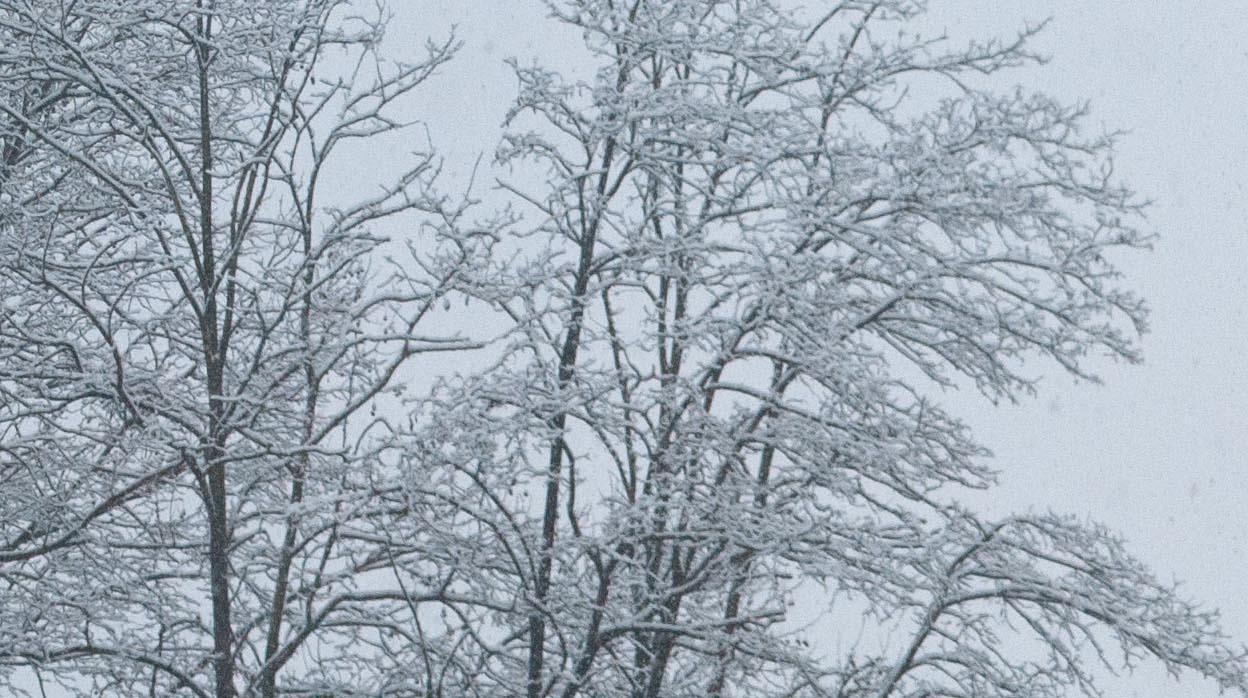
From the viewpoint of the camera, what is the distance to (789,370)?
9109 mm

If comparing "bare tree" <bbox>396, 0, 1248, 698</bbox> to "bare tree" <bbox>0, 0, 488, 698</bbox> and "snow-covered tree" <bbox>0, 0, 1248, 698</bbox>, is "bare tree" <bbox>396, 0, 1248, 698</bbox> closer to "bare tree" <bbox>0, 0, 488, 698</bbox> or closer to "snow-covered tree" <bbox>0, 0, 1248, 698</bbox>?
"snow-covered tree" <bbox>0, 0, 1248, 698</bbox>

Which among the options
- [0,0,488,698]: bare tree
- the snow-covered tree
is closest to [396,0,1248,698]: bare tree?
the snow-covered tree

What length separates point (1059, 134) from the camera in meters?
8.95

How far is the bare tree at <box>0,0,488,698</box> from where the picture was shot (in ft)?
27.5

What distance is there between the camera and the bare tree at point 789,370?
8.34 m

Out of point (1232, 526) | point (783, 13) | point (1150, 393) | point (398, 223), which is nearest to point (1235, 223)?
point (1150, 393)

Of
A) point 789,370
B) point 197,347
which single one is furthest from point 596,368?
point 197,347

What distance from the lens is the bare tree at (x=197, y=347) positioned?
838cm

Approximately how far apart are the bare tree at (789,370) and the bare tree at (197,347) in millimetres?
576

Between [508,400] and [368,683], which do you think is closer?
[508,400]

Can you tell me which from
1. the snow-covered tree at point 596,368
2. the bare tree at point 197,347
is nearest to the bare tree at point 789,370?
the snow-covered tree at point 596,368

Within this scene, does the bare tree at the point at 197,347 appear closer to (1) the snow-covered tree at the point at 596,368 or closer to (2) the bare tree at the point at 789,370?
(1) the snow-covered tree at the point at 596,368

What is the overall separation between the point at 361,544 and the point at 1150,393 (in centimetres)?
7243

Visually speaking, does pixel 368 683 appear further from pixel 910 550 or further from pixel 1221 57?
pixel 1221 57
